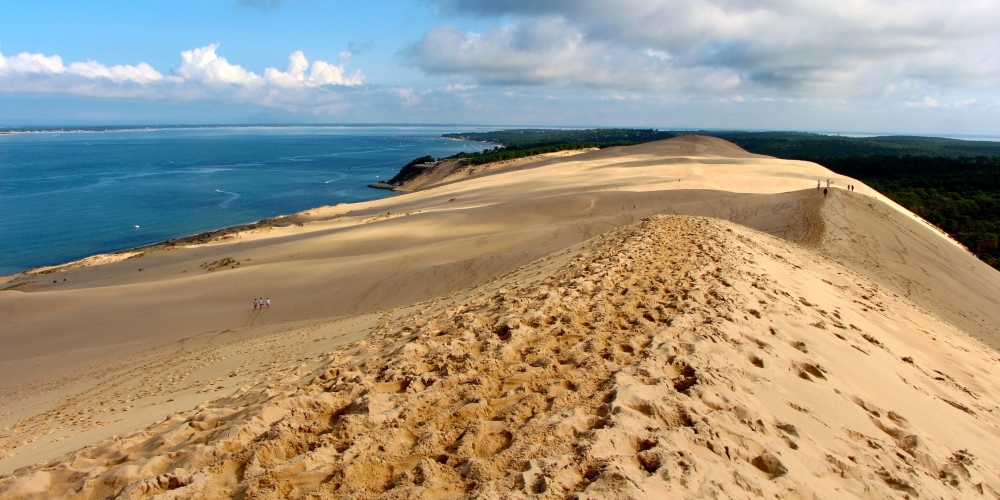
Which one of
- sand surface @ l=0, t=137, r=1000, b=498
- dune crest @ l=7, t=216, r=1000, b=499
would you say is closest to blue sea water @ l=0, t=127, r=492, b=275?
sand surface @ l=0, t=137, r=1000, b=498

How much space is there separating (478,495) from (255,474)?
1.56 m

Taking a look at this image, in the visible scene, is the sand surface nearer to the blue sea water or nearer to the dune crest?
the dune crest

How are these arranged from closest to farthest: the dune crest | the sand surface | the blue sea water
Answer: the dune crest, the sand surface, the blue sea water

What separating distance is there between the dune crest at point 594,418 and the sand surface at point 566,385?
0.02 m

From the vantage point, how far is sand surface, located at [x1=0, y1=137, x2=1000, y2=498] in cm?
365

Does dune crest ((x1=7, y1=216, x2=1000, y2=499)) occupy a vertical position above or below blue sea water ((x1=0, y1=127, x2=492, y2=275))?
above

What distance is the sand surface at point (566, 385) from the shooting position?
3648 mm

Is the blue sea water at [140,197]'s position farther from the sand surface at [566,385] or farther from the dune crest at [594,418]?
the dune crest at [594,418]

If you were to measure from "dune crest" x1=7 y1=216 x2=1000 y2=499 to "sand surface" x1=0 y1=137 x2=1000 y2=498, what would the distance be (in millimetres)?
22

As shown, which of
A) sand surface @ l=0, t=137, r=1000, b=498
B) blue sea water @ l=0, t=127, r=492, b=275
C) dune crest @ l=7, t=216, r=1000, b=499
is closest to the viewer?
dune crest @ l=7, t=216, r=1000, b=499

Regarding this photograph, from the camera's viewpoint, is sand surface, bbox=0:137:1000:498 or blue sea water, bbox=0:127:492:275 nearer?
sand surface, bbox=0:137:1000:498

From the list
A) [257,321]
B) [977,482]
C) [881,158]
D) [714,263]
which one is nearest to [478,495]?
[977,482]

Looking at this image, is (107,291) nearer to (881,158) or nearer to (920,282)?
(920,282)

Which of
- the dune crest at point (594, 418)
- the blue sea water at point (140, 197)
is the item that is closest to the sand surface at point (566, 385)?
the dune crest at point (594, 418)
